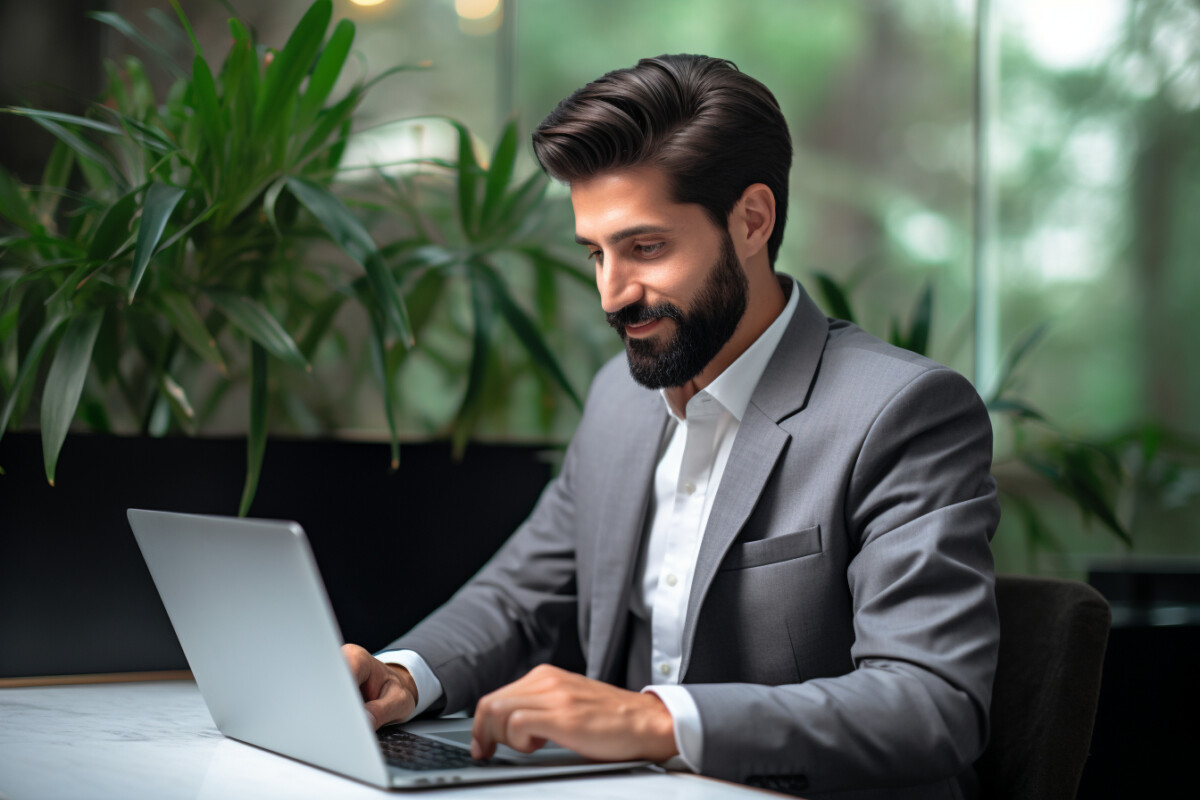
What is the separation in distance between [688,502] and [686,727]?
0.51 metres

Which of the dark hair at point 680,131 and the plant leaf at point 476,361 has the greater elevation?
the dark hair at point 680,131

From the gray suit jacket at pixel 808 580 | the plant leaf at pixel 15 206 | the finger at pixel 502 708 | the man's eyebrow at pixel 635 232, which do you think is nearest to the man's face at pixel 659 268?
the man's eyebrow at pixel 635 232

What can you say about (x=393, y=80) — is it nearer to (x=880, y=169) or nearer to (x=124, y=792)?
(x=880, y=169)

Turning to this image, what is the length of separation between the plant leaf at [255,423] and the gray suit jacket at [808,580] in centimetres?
34

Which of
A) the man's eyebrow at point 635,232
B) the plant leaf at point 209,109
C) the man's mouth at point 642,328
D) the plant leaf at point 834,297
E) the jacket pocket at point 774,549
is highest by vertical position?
the plant leaf at point 209,109

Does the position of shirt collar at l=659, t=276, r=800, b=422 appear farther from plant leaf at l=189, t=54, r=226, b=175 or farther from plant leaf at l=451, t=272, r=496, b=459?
plant leaf at l=189, t=54, r=226, b=175

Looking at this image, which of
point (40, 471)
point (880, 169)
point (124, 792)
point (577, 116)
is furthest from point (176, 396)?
point (880, 169)

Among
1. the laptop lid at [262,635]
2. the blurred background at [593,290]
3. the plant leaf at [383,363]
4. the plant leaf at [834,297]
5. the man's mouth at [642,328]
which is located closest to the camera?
the laptop lid at [262,635]

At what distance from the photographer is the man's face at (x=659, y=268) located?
135 centimetres

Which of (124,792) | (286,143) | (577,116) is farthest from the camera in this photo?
(286,143)

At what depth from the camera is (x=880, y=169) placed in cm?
325

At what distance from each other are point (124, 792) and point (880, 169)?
2880mm

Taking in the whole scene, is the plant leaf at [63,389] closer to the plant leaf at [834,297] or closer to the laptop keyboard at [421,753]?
the laptop keyboard at [421,753]

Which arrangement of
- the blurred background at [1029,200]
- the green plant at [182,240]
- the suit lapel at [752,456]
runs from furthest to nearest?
the blurred background at [1029,200], the green plant at [182,240], the suit lapel at [752,456]
